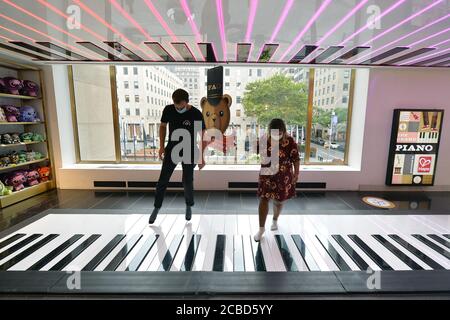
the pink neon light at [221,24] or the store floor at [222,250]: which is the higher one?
the pink neon light at [221,24]

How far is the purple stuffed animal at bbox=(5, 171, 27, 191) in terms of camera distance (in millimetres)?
3539

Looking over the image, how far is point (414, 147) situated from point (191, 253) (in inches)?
162

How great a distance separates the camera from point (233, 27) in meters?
2.31

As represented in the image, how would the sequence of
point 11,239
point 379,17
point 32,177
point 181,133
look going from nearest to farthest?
point 379,17 < point 11,239 < point 181,133 < point 32,177

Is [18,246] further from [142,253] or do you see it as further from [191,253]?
[191,253]

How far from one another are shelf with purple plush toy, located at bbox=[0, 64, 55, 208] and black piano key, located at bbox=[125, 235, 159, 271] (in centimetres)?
256

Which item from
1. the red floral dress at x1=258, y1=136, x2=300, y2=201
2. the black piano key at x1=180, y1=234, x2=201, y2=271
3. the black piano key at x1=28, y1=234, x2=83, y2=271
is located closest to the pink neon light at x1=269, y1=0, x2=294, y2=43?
the red floral dress at x1=258, y1=136, x2=300, y2=201

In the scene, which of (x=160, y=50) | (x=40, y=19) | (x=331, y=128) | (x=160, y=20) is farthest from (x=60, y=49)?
(x=331, y=128)

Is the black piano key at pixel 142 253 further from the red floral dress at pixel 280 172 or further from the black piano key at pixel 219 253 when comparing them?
the red floral dress at pixel 280 172

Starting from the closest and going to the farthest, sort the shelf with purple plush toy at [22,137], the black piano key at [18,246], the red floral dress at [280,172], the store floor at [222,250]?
1. the store floor at [222,250]
2. the black piano key at [18,246]
3. the red floral dress at [280,172]
4. the shelf with purple plush toy at [22,137]

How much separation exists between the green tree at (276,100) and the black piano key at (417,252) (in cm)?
245

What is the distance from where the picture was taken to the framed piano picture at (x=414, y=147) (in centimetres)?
387

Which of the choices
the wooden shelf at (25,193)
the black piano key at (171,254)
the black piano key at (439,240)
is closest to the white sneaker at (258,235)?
the black piano key at (171,254)
